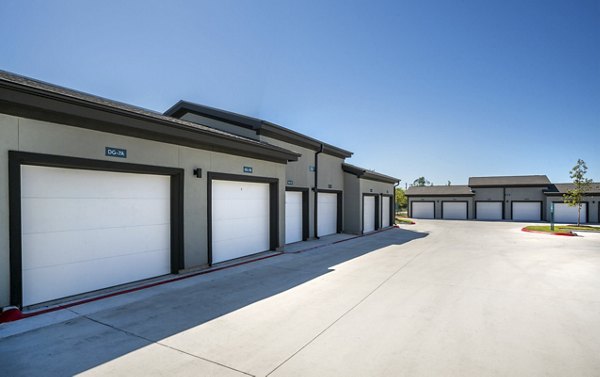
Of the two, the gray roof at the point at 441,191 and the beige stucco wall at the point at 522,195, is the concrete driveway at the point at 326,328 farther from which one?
the beige stucco wall at the point at 522,195

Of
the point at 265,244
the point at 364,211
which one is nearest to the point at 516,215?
the point at 364,211

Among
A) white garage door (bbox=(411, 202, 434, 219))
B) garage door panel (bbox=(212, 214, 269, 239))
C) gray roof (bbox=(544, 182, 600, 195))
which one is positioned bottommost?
white garage door (bbox=(411, 202, 434, 219))

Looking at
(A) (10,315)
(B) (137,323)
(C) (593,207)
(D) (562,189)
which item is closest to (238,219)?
(B) (137,323)

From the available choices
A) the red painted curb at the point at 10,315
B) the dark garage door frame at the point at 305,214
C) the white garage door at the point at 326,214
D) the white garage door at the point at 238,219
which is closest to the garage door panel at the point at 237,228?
the white garage door at the point at 238,219

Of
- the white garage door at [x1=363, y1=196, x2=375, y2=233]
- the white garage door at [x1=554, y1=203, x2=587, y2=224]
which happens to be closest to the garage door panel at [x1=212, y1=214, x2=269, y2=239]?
the white garage door at [x1=363, y1=196, x2=375, y2=233]

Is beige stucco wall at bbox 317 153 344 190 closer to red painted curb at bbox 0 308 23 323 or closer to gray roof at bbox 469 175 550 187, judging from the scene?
red painted curb at bbox 0 308 23 323

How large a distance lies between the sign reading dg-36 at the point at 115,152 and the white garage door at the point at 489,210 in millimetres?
38243

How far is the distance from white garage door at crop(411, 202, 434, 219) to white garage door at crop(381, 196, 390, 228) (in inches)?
606

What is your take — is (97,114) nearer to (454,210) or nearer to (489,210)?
(454,210)

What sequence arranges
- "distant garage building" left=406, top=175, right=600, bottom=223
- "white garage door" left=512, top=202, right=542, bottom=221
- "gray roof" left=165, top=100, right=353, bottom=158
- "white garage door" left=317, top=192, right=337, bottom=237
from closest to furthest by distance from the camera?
"gray roof" left=165, top=100, right=353, bottom=158
"white garage door" left=317, top=192, right=337, bottom=237
"distant garage building" left=406, top=175, right=600, bottom=223
"white garage door" left=512, top=202, right=542, bottom=221

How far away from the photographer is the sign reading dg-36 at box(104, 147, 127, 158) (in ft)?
22.1

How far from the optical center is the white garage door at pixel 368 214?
19.7 m

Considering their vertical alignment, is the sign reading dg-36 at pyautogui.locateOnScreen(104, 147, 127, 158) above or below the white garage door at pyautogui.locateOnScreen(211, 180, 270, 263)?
above

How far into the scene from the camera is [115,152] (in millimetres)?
6887
